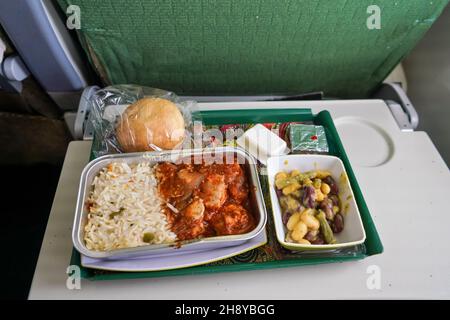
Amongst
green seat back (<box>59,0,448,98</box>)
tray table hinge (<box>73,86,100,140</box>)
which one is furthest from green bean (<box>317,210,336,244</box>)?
tray table hinge (<box>73,86,100,140</box>)

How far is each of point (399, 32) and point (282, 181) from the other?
2.82ft

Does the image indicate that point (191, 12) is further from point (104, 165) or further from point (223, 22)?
point (104, 165)

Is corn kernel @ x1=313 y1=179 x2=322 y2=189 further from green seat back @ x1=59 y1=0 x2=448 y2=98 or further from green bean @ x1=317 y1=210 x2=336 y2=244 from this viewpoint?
green seat back @ x1=59 y1=0 x2=448 y2=98

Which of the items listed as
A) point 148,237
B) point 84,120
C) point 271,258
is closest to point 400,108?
point 271,258

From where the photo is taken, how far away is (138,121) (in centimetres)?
118

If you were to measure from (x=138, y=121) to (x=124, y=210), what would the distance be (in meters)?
0.31

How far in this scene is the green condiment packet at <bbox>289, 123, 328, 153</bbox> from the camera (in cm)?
127

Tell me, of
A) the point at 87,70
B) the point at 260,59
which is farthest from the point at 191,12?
the point at 87,70

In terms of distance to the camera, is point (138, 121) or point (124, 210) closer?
point (124, 210)

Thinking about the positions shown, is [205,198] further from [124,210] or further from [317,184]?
[317,184]

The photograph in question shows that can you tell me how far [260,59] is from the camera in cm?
150

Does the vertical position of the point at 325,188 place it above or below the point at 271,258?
above

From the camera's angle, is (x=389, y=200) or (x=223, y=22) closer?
(x=389, y=200)

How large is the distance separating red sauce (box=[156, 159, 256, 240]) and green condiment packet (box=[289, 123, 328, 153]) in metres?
0.25
